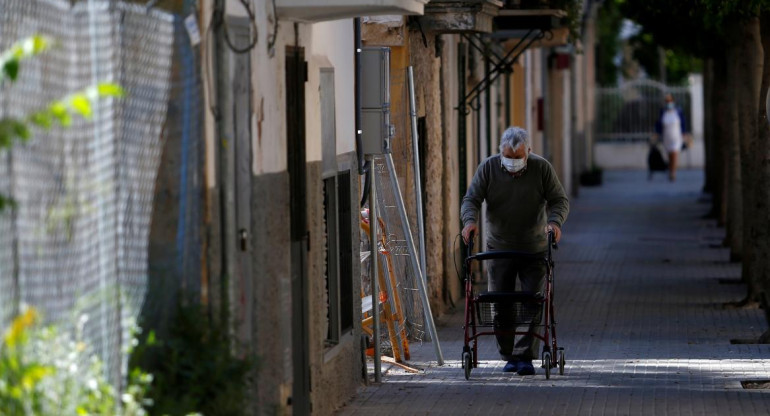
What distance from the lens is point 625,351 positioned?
14172mm

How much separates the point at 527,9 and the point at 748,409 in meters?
9.36

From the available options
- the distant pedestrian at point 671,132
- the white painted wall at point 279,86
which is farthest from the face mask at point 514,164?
the distant pedestrian at point 671,132

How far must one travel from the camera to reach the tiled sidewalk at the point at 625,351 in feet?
36.4

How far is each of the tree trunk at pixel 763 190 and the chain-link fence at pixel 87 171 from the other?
379 inches

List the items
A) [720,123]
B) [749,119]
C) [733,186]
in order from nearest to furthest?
[749,119] → [733,186] → [720,123]

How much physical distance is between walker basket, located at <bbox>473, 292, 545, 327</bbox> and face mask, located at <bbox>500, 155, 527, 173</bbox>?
3.22ft

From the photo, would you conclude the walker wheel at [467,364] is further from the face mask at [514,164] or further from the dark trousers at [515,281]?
the face mask at [514,164]

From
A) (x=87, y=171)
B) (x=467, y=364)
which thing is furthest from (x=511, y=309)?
(x=87, y=171)

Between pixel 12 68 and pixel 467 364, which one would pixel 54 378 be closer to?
pixel 12 68

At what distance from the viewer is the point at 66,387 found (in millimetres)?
5879

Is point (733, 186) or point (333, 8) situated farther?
point (733, 186)

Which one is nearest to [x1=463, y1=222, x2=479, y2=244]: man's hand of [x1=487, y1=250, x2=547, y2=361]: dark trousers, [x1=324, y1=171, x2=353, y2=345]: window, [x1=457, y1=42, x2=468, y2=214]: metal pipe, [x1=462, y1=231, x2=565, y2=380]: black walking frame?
[x1=462, y1=231, x2=565, y2=380]: black walking frame

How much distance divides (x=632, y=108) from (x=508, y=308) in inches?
1458

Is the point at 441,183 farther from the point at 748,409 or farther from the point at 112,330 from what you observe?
the point at 112,330
